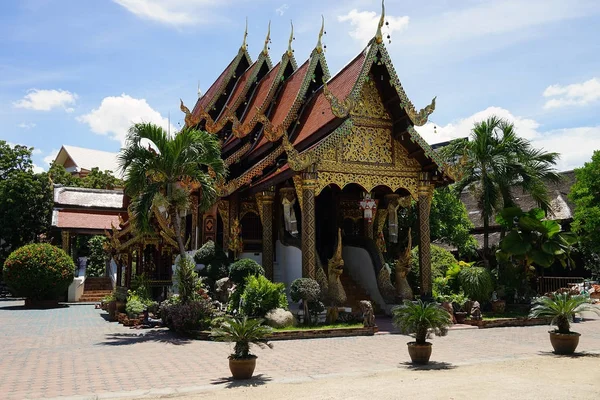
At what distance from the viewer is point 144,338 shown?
521 inches

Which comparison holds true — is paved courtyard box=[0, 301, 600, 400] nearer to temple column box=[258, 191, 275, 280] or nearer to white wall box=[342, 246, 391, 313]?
white wall box=[342, 246, 391, 313]

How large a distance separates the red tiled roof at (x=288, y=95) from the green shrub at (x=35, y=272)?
37.2 ft

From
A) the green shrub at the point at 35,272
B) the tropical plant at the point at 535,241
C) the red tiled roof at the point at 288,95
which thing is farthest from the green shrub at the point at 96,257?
the tropical plant at the point at 535,241

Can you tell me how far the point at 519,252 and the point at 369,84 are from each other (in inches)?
275

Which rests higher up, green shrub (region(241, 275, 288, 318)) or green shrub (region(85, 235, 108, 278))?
green shrub (region(85, 235, 108, 278))

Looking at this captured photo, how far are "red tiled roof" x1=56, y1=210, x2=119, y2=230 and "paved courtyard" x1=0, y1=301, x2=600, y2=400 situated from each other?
50.8ft

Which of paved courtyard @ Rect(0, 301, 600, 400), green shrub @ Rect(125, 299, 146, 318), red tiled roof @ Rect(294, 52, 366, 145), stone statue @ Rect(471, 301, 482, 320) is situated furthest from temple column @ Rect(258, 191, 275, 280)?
stone statue @ Rect(471, 301, 482, 320)

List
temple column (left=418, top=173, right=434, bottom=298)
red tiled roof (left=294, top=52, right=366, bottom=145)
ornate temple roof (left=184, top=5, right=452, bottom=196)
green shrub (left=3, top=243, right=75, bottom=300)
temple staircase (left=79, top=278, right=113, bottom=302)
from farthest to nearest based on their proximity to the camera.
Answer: temple staircase (left=79, top=278, right=113, bottom=302) → green shrub (left=3, top=243, right=75, bottom=300) → temple column (left=418, top=173, right=434, bottom=298) → red tiled roof (left=294, top=52, right=366, bottom=145) → ornate temple roof (left=184, top=5, right=452, bottom=196)

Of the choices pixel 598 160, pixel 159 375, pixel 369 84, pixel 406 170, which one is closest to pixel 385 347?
pixel 159 375

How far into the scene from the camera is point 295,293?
46.1 ft

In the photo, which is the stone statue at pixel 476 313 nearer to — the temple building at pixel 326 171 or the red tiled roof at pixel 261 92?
the temple building at pixel 326 171

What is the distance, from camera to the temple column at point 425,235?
16.8 metres

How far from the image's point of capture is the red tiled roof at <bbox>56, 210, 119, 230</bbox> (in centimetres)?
3048

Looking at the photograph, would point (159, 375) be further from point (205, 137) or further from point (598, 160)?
point (598, 160)
